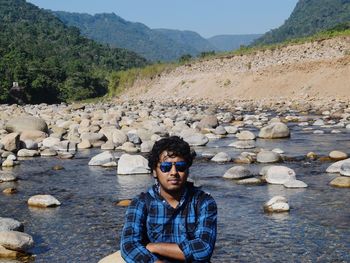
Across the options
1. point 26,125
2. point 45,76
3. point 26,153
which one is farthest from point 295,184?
point 45,76

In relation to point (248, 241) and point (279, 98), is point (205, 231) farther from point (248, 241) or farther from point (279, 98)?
point (279, 98)

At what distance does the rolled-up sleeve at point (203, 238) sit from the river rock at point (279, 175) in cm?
869

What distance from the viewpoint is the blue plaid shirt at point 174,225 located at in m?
4.52

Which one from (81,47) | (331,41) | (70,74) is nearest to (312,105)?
(331,41)

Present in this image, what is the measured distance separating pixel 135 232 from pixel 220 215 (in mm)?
6214

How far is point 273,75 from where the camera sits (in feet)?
163

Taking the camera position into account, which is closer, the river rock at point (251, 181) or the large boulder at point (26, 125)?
the river rock at point (251, 181)

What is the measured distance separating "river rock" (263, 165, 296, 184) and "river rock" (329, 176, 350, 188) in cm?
87

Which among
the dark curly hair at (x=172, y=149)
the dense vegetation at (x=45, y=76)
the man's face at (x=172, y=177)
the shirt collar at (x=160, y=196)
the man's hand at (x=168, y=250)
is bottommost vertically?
the dense vegetation at (x=45, y=76)

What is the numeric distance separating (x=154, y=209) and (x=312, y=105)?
34573 mm

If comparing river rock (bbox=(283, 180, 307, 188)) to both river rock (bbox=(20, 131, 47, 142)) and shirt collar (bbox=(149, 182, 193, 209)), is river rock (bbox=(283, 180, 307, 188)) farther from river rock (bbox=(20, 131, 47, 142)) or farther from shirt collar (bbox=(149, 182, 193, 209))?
river rock (bbox=(20, 131, 47, 142))

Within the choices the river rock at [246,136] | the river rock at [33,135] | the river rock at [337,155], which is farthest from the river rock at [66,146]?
the river rock at [337,155]

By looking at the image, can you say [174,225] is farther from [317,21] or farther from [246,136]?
[317,21]

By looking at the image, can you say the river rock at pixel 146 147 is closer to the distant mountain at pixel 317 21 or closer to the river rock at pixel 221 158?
the river rock at pixel 221 158
